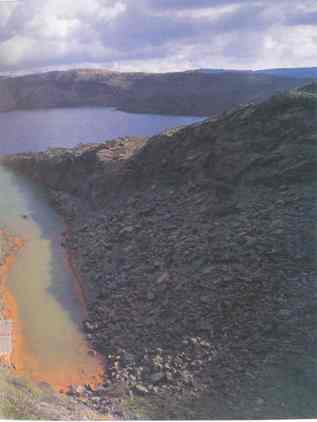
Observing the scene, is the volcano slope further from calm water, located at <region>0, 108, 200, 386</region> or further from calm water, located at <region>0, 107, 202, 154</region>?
calm water, located at <region>0, 107, 202, 154</region>

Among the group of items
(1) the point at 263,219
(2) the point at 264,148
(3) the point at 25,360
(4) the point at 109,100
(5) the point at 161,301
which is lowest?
(3) the point at 25,360

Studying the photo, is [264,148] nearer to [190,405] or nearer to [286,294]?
[286,294]

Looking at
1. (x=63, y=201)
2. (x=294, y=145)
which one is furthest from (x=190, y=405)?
(x=63, y=201)

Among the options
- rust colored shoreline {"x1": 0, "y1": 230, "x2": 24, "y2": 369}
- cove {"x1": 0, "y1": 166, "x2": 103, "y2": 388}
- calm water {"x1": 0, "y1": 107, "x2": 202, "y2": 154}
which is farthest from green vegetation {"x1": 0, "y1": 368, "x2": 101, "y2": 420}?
calm water {"x1": 0, "y1": 107, "x2": 202, "y2": 154}

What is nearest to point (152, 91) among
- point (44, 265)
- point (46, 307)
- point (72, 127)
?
point (72, 127)

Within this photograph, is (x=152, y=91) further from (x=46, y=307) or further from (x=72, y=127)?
(x=46, y=307)

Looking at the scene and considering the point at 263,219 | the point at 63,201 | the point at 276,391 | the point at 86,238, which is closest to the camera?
the point at 276,391
